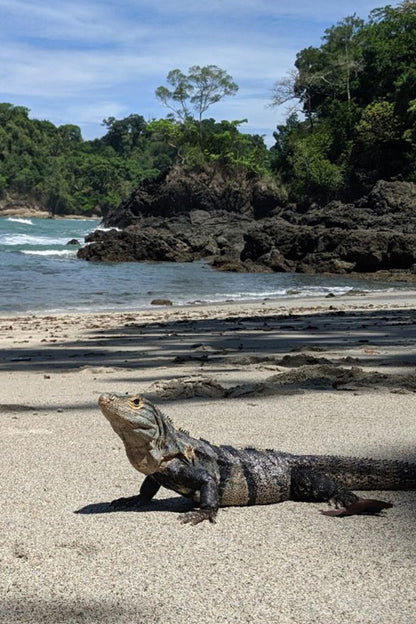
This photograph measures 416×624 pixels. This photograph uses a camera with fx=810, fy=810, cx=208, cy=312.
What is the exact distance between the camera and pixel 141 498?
11.7 feet

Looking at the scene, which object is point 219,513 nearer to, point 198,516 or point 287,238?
point 198,516

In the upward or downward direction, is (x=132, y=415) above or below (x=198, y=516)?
above

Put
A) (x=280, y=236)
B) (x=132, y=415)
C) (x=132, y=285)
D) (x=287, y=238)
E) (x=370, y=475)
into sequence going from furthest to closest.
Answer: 1. (x=280, y=236)
2. (x=287, y=238)
3. (x=132, y=285)
4. (x=370, y=475)
5. (x=132, y=415)

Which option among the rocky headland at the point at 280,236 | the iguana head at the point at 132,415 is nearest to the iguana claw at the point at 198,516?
the iguana head at the point at 132,415

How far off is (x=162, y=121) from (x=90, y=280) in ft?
196

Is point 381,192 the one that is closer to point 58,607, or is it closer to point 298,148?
point 298,148

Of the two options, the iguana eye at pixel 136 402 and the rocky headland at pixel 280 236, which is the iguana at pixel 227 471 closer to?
→ the iguana eye at pixel 136 402

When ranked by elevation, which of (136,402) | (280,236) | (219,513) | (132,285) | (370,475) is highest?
(280,236)

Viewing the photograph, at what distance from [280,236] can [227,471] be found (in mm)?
38666

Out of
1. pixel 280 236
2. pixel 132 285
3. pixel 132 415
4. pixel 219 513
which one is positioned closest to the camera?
pixel 132 415

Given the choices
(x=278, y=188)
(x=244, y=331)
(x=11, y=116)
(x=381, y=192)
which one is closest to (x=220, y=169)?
(x=278, y=188)

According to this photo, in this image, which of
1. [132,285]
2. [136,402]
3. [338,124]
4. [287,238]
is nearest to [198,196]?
[338,124]

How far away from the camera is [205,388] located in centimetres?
636

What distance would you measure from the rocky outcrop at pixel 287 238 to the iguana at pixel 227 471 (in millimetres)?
33577
